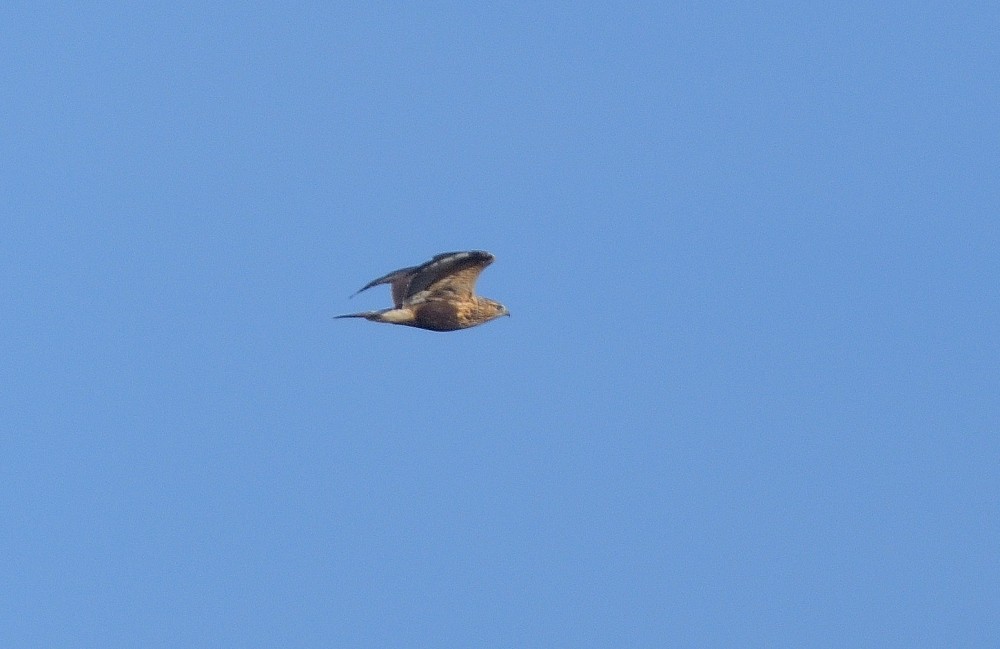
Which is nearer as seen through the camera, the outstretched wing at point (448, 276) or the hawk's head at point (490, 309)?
the outstretched wing at point (448, 276)

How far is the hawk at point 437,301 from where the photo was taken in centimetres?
3600

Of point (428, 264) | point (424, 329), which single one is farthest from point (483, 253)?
point (424, 329)

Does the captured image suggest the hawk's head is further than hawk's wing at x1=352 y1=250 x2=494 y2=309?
Yes

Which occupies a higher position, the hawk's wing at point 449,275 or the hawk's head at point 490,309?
the hawk's wing at point 449,275

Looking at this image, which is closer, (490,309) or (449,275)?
(449,275)

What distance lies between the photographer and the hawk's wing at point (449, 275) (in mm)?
34844

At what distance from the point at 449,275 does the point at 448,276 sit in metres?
0.07

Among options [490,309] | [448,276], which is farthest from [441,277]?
[490,309]

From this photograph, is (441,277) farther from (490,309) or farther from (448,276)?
(490,309)

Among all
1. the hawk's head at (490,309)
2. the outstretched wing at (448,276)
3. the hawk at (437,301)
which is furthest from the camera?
the hawk's head at (490,309)

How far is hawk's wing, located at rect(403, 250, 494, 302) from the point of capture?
34844 mm

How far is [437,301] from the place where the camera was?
3709cm

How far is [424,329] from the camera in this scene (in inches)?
1481

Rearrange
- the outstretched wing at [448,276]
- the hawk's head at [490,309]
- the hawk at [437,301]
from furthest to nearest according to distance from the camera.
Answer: the hawk's head at [490,309] → the hawk at [437,301] → the outstretched wing at [448,276]
